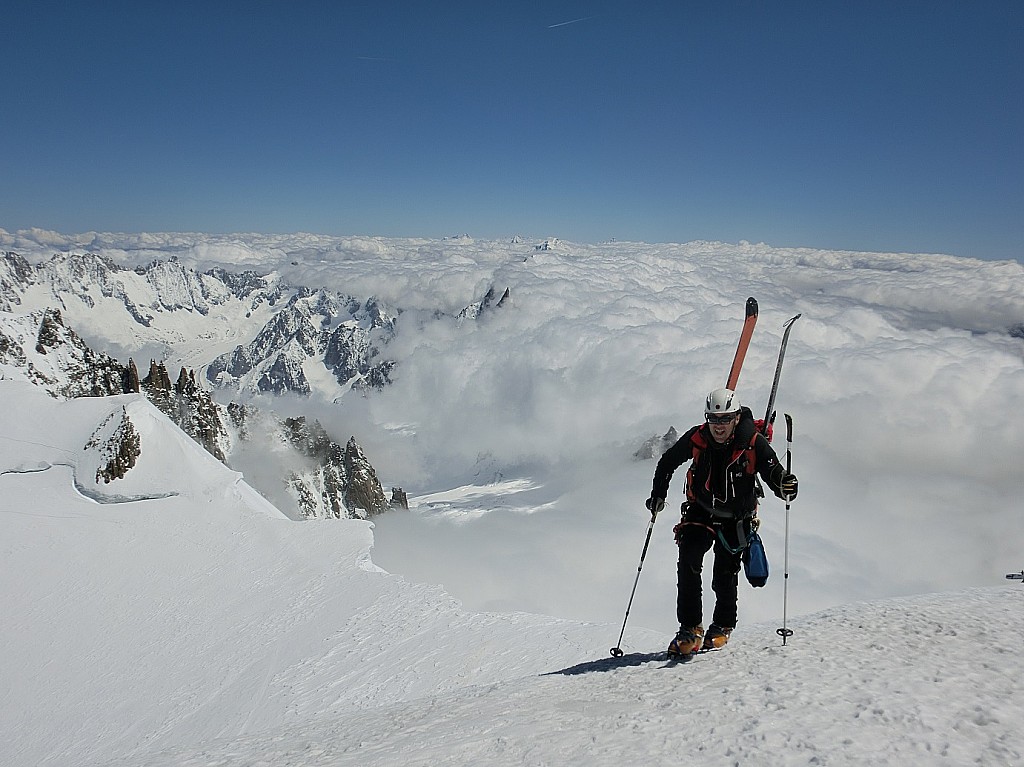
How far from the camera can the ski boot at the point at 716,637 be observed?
27.1 feet

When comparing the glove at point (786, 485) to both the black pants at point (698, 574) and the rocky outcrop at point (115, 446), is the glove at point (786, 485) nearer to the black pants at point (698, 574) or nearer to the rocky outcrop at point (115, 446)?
the black pants at point (698, 574)


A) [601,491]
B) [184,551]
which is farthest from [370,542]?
[601,491]

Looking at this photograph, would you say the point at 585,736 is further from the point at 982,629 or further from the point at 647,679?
the point at 982,629

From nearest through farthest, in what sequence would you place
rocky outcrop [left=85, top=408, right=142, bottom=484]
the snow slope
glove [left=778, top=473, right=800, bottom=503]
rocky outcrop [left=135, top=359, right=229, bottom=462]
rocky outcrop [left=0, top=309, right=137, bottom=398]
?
1. the snow slope
2. glove [left=778, top=473, right=800, bottom=503]
3. rocky outcrop [left=85, top=408, right=142, bottom=484]
4. rocky outcrop [left=0, top=309, right=137, bottom=398]
5. rocky outcrop [left=135, top=359, right=229, bottom=462]

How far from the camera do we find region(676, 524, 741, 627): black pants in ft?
27.0

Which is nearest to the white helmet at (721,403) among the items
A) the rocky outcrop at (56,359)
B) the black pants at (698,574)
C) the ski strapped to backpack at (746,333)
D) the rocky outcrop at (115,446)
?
the black pants at (698,574)

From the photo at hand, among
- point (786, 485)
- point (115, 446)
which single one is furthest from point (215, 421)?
point (786, 485)

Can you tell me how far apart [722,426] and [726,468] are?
683 millimetres

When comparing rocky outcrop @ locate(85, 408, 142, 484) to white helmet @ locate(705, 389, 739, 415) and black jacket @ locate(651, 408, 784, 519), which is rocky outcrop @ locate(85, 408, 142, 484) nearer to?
black jacket @ locate(651, 408, 784, 519)

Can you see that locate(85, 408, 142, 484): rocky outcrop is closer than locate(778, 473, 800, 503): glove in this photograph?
No

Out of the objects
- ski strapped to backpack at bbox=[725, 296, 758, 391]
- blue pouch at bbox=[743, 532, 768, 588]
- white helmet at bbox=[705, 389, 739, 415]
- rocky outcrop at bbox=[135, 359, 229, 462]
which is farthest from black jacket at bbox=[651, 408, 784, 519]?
rocky outcrop at bbox=[135, 359, 229, 462]

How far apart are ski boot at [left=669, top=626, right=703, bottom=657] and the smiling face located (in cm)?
298

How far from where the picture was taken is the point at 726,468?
7.93m

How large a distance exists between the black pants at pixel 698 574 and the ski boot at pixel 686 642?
0.33ft
